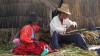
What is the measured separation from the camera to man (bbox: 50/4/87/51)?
21.7 feet

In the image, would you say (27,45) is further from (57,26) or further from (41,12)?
(41,12)

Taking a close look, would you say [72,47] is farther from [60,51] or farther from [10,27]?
[10,27]

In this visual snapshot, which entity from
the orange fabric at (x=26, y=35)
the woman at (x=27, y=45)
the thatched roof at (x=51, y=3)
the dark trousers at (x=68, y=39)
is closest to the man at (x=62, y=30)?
the dark trousers at (x=68, y=39)

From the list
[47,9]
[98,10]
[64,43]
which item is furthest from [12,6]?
[98,10]

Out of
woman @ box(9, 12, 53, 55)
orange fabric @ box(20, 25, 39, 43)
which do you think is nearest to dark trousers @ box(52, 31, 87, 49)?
woman @ box(9, 12, 53, 55)

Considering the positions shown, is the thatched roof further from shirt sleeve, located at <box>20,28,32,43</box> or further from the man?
shirt sleeve, located at <box>20,28,32,43</box>

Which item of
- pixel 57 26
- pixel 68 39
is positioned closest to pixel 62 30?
pixel 57 26

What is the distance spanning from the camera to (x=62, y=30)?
6777 millimetres

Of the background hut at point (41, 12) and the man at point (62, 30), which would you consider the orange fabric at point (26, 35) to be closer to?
the man at point (62, 30)

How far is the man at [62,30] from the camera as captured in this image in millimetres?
6609

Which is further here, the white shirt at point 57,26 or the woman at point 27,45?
the white shirt at point 57,26

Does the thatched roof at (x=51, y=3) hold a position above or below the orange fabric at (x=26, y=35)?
above

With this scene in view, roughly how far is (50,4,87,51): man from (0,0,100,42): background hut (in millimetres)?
1066

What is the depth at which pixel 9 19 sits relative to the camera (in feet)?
28.2
